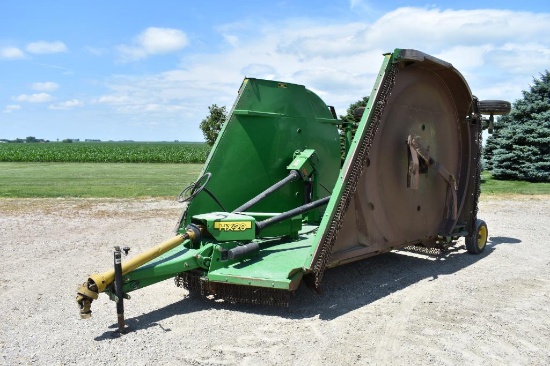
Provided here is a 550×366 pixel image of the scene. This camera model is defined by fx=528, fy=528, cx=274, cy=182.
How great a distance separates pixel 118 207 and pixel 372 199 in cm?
812

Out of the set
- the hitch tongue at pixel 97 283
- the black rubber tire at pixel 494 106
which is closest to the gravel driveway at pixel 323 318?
the hitch tongue at pixel 97 283

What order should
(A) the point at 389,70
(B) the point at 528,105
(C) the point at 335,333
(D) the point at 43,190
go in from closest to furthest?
(C) the point at 335,333 < (A) the point at 389,70 < (D) the point at 43,190 < (B) the point at 528,105

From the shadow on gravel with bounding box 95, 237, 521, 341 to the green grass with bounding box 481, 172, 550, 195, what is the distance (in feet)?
27.8

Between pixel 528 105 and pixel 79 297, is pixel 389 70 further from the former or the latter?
pixel 528 105

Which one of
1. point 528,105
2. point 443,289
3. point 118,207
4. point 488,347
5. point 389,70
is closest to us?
point 488,347

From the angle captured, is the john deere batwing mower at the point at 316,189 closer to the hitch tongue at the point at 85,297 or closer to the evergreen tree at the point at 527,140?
the hitch tongue at the point at 85,297

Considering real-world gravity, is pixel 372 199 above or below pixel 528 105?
below

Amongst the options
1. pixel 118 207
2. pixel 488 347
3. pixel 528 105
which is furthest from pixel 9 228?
pixel 528 105

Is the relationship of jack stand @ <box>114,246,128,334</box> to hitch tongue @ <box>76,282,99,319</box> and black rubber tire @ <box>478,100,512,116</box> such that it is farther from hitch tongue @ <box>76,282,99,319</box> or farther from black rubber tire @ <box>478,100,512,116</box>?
black rubber tire @ <box>478,100,512,116</box>

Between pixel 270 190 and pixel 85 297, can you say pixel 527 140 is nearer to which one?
pixel 270 190

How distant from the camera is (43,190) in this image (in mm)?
15617

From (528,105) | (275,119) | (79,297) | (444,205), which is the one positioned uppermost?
(528,105)

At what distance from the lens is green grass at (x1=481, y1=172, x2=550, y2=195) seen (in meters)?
14.9

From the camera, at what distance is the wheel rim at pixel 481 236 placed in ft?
23.3
